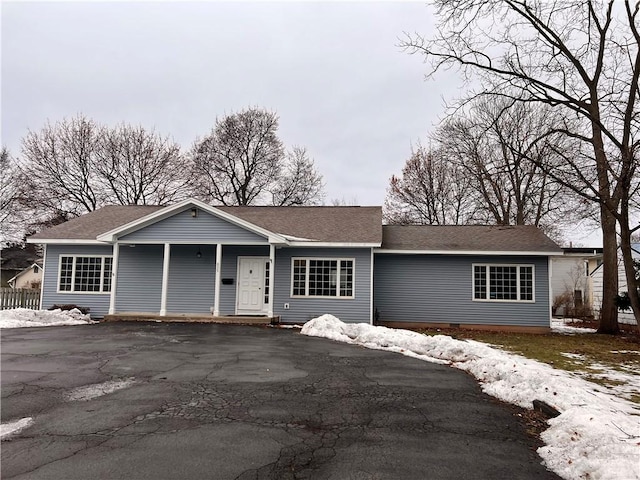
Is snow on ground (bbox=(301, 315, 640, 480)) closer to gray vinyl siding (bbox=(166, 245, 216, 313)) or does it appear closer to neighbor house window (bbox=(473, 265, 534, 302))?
neighbor house window (bbox=(473, 265, 534, 302))

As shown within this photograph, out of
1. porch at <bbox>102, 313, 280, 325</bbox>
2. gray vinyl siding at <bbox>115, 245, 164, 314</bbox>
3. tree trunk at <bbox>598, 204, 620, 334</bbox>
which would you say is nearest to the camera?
porch at <bbox>102, 313, 280, 325</bbox>

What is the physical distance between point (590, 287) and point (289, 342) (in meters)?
24.6

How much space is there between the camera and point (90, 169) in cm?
3020

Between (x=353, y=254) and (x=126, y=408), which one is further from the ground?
(x=353, y=254)

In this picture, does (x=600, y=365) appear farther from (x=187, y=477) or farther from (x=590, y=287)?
(x=590, y=287)

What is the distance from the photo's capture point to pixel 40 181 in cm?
2908

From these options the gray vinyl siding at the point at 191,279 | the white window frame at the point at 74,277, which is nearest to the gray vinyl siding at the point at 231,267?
the gray vinyl siding at the point at 191,279

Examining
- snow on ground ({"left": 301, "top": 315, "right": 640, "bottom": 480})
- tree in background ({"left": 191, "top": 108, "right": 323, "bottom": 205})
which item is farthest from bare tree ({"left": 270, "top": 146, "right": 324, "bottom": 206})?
snow on ground ({"left": 301, "top": 315, "right": 640, "bottom": 480})

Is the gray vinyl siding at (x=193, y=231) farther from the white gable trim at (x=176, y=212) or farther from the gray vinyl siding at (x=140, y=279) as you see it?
the gray vinyl siding at (x=140, y=279)

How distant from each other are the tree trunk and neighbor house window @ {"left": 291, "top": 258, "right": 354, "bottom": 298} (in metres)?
9.83

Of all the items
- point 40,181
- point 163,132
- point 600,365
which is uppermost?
point 163,132

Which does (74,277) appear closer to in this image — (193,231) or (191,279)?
(191,279)


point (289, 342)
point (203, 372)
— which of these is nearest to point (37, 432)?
point (203, 372)

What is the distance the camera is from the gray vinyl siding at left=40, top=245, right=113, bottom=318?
16.4 metres
